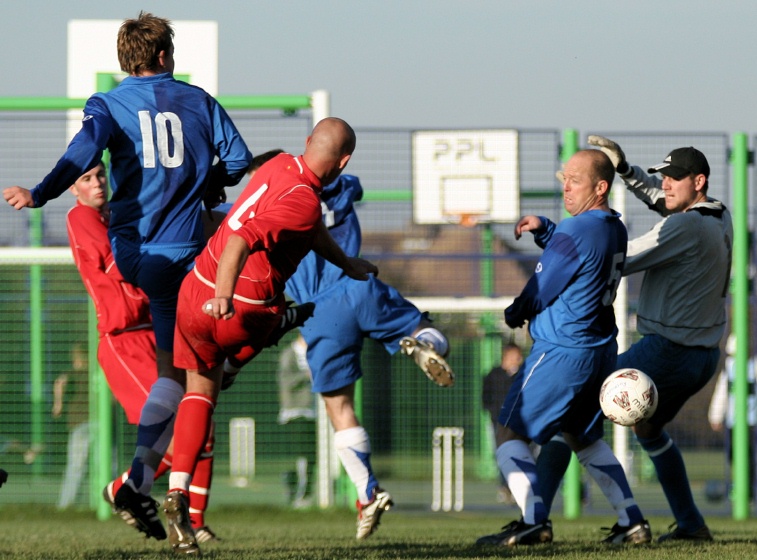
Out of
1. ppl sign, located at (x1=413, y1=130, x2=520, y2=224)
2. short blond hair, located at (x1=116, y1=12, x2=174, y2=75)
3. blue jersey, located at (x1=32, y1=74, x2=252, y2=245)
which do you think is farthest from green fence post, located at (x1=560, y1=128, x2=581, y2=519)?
short blond hair, located at (x1=116, y1=12, x2=174, y2=75)

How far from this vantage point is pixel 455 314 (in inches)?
466

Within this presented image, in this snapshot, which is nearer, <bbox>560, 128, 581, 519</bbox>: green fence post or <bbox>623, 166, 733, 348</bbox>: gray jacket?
<bbox>623, 166, 733, 348</bbox>: gray jacket

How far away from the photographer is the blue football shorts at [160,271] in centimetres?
564

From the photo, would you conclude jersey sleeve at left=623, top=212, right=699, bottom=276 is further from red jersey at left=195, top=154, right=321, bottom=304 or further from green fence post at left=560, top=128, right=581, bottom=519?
green fence post at left=560, top=128, right=581, bottom=519

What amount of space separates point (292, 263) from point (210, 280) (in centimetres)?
35

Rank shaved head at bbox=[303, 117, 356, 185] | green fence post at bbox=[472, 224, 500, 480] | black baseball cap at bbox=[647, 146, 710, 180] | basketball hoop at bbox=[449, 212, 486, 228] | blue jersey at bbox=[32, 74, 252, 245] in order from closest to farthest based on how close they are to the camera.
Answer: shaved head at bbox=[303, 117, 356, 185] < blue jersey at bbox=[32, 74, 252, 245] < black baseball cap at bbox=[647, 146, 710, 180] < basketball hoop at bbox=[449, 212, 486, 228] < green fence post at bbox=[472, 224, 500, 480]

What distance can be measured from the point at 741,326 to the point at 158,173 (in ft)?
20.2

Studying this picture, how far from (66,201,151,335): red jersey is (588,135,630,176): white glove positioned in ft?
8.54

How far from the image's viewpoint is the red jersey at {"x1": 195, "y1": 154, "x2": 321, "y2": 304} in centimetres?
492

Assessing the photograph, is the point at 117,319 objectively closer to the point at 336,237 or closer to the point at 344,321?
the point at 344,321

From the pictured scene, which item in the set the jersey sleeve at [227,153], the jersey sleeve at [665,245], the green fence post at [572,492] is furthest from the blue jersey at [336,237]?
the green fence post at [572,492]

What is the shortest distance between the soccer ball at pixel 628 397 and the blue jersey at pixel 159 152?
2042 millimetres

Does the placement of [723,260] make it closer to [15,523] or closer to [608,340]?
[608,340]

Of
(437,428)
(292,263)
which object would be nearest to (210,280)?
(292,263)
